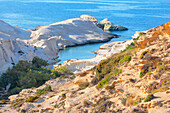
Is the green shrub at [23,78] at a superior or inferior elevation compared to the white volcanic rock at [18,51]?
inferior

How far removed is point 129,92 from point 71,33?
217 feet

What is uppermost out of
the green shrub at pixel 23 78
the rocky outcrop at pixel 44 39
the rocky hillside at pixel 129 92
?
the rocky outcrop at pixel 44 39

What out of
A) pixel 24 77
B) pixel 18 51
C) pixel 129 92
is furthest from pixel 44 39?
pixel 129 92

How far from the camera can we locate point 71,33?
79312 mm

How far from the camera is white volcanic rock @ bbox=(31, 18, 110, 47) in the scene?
2874 inches

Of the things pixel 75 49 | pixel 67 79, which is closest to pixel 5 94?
pixel 67 79

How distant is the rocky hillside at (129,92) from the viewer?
11672 mm

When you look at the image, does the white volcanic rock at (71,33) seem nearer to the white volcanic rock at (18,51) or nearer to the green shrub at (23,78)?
the white volcanic rock at (18,51)

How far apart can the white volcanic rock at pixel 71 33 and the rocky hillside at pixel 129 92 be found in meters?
51.1

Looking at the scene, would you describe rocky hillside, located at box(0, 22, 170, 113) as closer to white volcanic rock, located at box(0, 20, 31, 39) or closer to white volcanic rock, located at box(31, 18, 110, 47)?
white volcanic rock, located at box(0, 20, 31, 39)

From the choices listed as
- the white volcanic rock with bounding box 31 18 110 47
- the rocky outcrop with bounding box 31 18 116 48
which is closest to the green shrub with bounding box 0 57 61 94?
the rocky outcrop with bounding box 31 18 116 48

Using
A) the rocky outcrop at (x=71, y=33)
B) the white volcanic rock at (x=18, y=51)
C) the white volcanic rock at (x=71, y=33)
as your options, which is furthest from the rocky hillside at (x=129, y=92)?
the white volcanic rock at (x=71, y=33)

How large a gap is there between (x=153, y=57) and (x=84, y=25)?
71.8 metres

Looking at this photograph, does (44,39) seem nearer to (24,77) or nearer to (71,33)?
(71,33)
